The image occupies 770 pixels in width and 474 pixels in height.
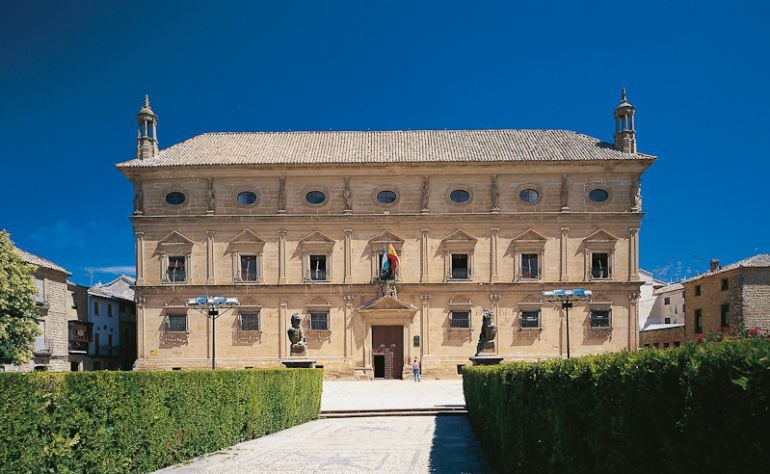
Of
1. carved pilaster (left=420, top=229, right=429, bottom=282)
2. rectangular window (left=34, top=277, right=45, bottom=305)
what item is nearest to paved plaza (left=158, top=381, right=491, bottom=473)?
carved pilaster (left=420, top=229, right=429, bottom=282)

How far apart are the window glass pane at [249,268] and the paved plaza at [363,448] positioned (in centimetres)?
1586

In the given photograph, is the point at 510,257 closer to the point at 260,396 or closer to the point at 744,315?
the point at 744,315

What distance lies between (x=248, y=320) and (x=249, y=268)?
298cm

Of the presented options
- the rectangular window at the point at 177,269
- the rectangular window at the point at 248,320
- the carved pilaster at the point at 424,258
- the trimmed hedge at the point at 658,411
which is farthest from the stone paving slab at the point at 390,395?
the trimmed hedge at the point at 658,411

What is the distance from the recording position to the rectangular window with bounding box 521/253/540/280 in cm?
3753

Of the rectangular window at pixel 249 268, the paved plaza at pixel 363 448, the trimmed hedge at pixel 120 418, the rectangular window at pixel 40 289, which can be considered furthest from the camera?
the rectangular window at pixel 40 289

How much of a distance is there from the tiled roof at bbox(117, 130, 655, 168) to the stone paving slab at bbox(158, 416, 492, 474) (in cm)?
2243

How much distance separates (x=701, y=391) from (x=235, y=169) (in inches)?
1408

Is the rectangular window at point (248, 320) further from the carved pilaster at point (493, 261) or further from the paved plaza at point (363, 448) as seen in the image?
the paved plaza at point (363, 448)

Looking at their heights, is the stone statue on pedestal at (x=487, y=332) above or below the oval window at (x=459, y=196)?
below

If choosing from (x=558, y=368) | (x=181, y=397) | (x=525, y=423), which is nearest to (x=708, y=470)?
(x=558, y=368)

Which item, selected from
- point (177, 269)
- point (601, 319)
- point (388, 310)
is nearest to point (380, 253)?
point (388, 310)

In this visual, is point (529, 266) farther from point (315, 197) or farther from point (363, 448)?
point (363, 448)

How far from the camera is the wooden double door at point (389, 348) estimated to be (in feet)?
123
